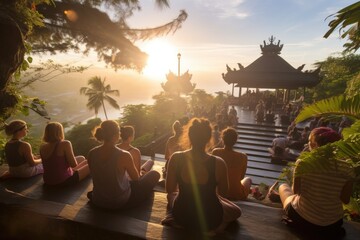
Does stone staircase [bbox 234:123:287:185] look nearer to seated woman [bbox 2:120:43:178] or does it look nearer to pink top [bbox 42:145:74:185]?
pink top [bbox 42:145:74:185]

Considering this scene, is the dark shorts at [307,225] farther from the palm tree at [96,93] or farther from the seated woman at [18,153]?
the palm tree at [96,93]

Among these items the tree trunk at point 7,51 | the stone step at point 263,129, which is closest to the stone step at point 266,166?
the stone step at point 263,129

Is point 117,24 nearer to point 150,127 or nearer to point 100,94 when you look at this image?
point 150,127

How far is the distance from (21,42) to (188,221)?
3.99 meters

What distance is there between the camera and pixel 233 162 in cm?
423

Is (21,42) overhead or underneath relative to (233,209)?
overhead

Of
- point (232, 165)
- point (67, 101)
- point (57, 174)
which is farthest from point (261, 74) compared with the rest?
point (67, 101)

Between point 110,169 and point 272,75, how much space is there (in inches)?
821

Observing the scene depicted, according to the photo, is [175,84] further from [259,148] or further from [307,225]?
[307,225]

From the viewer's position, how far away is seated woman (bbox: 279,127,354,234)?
2.58 m

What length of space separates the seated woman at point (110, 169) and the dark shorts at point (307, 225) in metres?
2.06

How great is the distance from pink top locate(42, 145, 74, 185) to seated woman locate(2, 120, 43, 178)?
0.61 meters

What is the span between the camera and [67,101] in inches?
6599

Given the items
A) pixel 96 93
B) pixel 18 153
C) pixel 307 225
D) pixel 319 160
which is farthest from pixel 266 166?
pixel 96 93
